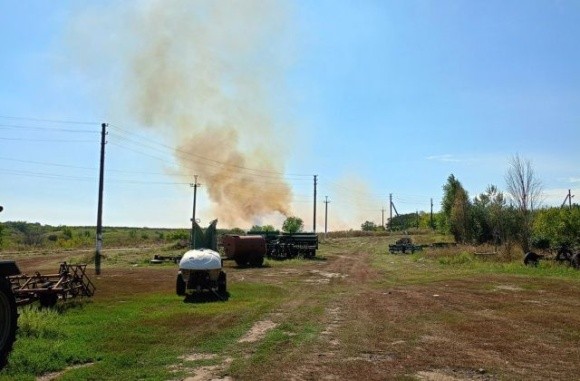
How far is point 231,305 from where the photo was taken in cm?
1634

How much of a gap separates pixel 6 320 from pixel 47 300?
24.3 ft

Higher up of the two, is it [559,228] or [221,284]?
[559,228]

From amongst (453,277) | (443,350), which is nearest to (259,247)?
(453,277)

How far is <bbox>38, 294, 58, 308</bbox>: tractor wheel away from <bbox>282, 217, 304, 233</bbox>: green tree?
59137 millimetres

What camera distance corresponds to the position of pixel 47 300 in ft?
49.3

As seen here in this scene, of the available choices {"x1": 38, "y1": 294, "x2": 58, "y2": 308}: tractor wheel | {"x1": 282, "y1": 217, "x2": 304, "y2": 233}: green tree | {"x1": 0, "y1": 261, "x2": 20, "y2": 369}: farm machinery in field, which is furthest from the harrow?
{"x1": 282, "y1": 217, "x2": 304, "y2": 233}: green tree

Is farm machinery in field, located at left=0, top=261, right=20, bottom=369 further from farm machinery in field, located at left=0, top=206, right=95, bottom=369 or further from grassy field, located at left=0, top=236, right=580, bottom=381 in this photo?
grassy field, located at left=0, top=236, right=580, bottom=381

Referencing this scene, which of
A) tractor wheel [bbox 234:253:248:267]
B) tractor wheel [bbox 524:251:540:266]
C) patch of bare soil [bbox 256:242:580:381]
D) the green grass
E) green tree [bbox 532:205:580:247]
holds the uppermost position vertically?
green tree [bbox 532:205:580:247]

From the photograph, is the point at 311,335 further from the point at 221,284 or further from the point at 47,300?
the point at 221,284

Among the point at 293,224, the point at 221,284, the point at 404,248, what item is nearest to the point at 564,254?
the point at 404,248

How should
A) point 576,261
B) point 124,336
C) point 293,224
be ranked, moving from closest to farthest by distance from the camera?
1. point 124,336
2. point 576,261
3. point 293,224

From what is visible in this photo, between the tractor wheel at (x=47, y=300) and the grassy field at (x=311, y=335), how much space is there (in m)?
0.32

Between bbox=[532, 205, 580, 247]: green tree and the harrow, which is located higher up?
bbox=[532, 205, 580, 247]: green tree

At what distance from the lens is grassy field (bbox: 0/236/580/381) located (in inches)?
330
